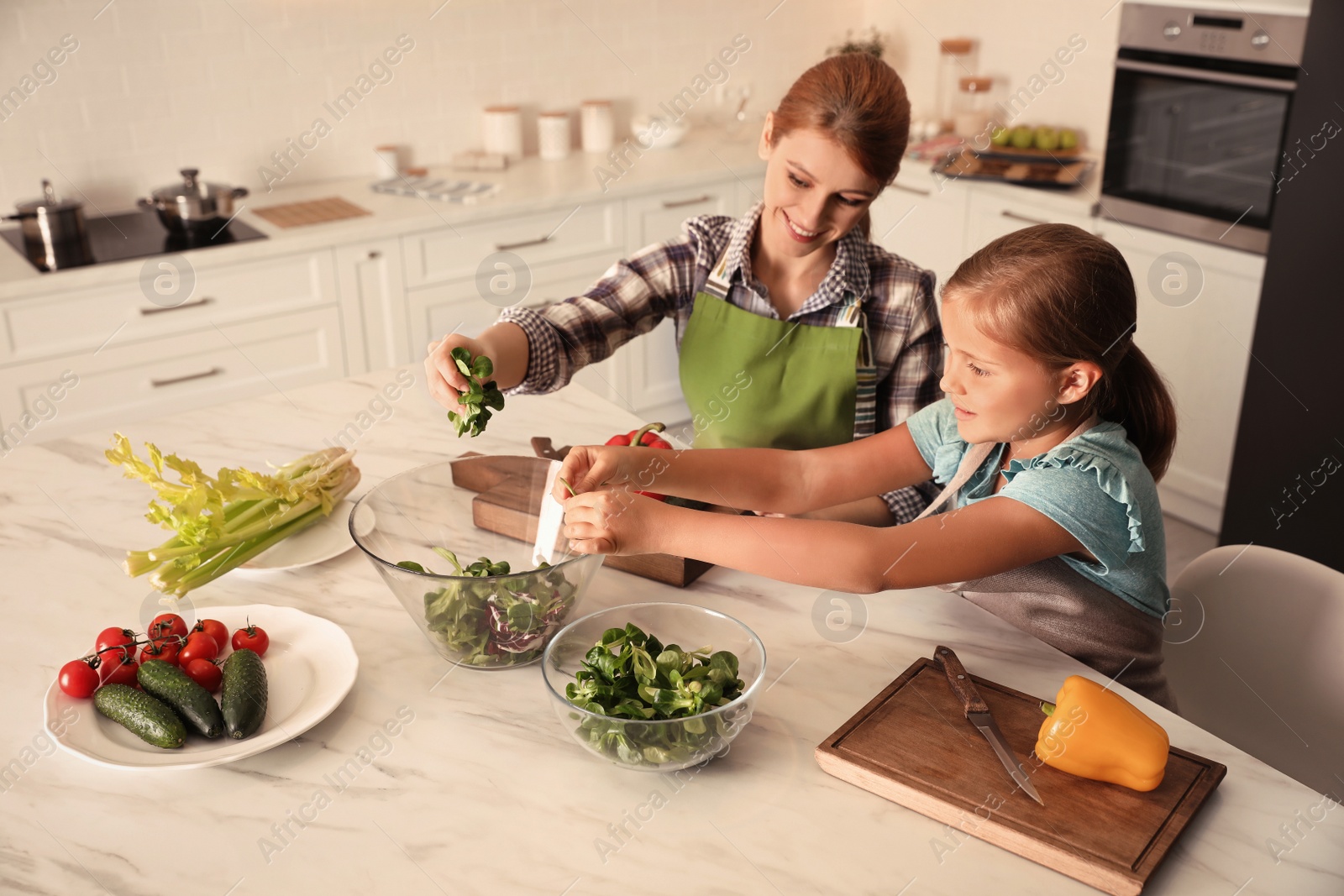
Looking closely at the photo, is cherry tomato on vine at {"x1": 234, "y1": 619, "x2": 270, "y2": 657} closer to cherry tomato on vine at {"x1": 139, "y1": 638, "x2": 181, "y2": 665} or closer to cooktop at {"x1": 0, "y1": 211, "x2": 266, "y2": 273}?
cherry tomato on vine at {"x1": 139, "y1": 638, "x2": 181, "y2": 665}

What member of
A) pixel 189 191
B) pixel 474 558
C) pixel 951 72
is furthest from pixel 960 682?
pixel 951 72

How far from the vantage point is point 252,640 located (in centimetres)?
122

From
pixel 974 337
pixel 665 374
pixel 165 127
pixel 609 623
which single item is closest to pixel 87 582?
pixel 609 623

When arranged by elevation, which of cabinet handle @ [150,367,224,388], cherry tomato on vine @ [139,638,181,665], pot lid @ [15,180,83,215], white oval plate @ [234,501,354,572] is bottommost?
cabinet handle @ [150,367,224,388]

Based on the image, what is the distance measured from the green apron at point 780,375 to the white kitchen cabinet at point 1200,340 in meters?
1.39

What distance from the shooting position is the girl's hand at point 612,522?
3.90 feet

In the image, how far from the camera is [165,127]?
3.27 meters

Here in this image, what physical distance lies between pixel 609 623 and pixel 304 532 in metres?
0.54

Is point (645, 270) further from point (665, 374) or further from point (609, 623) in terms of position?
point (665, 374)

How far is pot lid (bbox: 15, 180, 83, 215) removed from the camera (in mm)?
2801

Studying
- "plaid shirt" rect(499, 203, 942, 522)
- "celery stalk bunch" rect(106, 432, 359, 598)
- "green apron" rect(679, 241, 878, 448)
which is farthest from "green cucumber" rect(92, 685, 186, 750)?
"green apron" rect(679, 241, 878, 448)

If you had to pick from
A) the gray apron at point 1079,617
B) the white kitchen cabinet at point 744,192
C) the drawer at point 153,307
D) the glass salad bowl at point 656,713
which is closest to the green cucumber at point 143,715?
the glass salad bowl at point 656,713

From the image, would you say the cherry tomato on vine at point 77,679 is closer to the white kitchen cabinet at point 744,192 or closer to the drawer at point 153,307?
the drawer at point 153,307

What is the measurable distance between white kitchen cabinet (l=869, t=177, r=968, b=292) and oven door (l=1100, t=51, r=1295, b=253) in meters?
0.52
